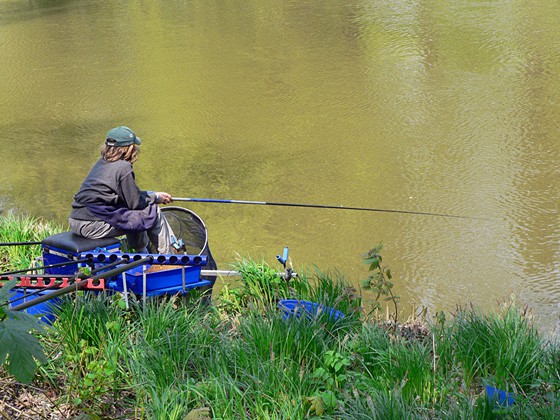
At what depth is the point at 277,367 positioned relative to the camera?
12.4 feet

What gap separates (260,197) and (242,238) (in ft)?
3.12

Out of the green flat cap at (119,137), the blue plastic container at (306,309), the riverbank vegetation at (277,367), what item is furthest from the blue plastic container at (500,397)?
the green flat cap at (119,137)

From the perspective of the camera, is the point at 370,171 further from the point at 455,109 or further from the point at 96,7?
the point at 96,7

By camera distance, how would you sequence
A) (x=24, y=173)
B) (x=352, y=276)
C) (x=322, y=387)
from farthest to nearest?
(x=24, y=173)
(x=352, y=276)
(x=322, y=387)

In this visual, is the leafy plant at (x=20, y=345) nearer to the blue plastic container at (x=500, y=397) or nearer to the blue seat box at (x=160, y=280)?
the blue plastic container at (x=500, y=397)

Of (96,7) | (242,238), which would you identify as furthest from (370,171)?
(96,7)

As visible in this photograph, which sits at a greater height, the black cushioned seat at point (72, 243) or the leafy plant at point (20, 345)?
the leafy plant at point (20, 345)

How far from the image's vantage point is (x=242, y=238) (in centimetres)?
717

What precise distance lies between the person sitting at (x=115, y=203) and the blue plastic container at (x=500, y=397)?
2.54 meters

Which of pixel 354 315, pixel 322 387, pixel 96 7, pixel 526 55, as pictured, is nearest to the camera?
pixel 322 387

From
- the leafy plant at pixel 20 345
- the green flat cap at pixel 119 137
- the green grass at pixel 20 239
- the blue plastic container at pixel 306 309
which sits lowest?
the blue plastic container at pixel 306 309

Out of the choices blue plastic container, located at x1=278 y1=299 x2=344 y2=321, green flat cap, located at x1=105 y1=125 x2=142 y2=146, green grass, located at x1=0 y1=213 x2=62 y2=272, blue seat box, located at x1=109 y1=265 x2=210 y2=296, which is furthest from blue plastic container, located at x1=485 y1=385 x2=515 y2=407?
green grass, located at x1=0 y1=213 x2=62 y2=272

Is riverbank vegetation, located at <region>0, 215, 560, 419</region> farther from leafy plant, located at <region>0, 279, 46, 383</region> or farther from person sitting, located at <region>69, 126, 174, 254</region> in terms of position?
leafy plant, located at <region>0, 279, 46, 383</region>

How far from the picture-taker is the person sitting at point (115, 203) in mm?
5098
